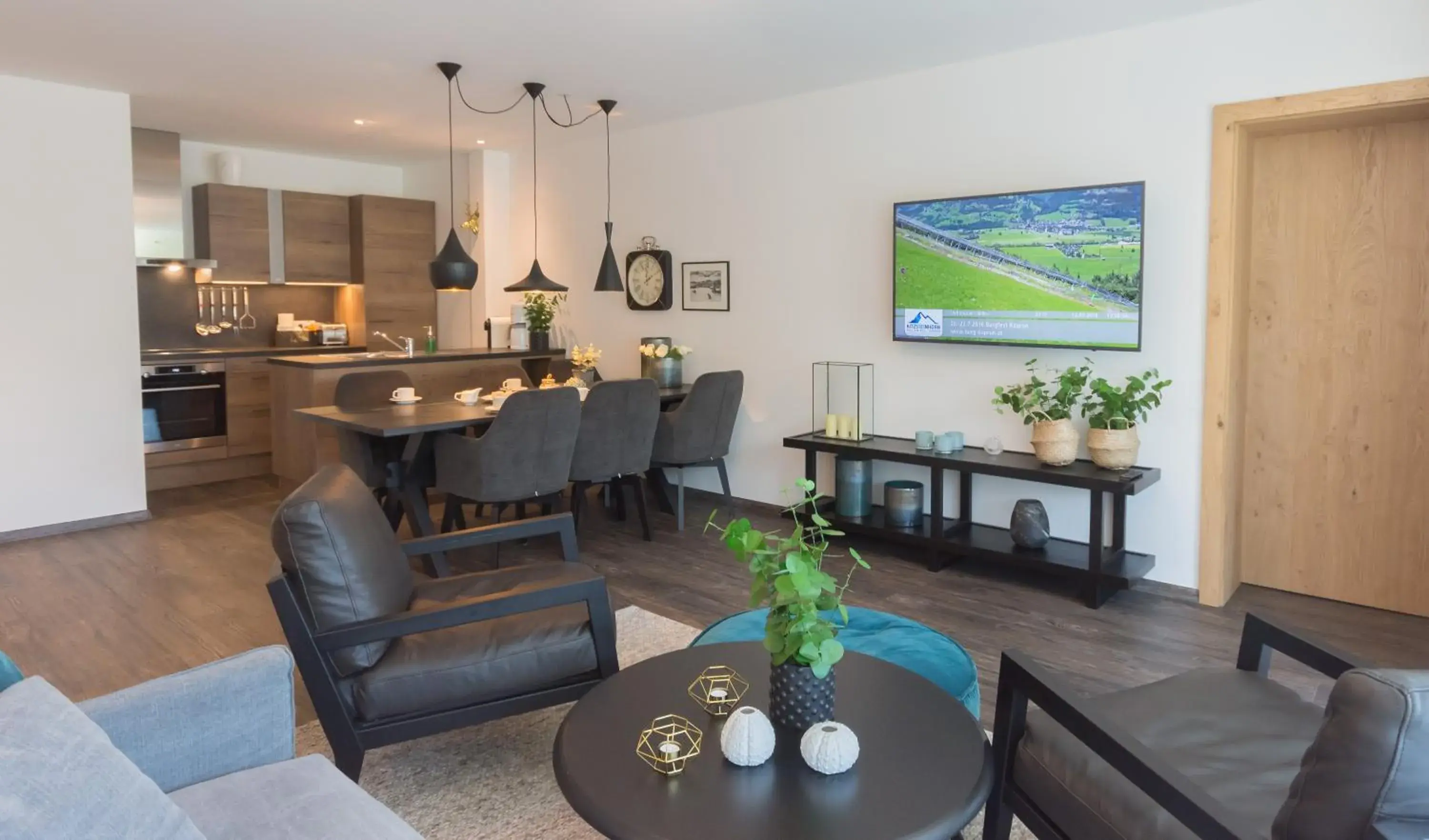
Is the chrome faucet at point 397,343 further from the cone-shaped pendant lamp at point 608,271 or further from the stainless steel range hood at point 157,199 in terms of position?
the cone-shaped pendant lamp at point 608,271

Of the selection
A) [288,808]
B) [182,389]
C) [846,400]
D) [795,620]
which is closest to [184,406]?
[182,389]

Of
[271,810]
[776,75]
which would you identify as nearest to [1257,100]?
[776,75]

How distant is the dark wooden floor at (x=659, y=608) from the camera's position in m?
3.44

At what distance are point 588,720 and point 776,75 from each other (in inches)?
155

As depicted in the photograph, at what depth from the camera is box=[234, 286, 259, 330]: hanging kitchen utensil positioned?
7.50 m

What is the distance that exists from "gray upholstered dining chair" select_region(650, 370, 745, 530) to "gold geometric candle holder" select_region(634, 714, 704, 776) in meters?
3.34

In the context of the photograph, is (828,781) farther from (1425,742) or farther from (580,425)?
(580,425)

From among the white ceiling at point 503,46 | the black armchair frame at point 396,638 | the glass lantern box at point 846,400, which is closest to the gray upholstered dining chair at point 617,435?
the glass lantern box at point 846,400

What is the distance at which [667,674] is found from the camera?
2154mm

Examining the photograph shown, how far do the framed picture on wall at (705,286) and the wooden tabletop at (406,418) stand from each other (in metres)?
1.64

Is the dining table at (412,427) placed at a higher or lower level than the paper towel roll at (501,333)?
lower

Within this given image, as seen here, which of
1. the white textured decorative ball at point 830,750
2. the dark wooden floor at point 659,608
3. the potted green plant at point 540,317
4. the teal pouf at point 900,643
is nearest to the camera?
the white textured decorative ball at point 830,750

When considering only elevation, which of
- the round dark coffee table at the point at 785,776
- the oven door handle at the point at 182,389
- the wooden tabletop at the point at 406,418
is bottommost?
the round dark coffee table at the point at 785,776

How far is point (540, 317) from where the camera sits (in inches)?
270
